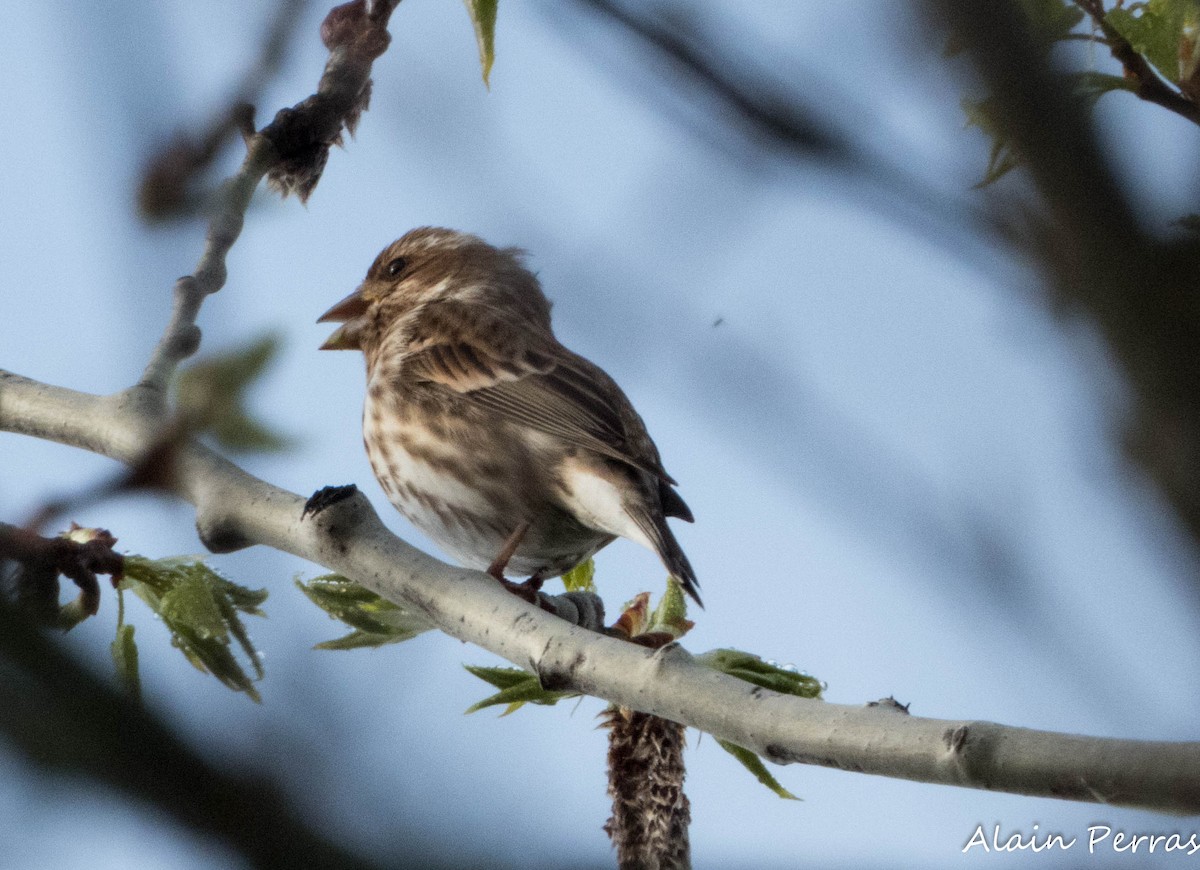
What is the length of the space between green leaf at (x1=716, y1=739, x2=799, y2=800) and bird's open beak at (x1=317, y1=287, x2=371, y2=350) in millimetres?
3855

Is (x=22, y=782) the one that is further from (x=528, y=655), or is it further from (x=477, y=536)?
(x=477, y=536)

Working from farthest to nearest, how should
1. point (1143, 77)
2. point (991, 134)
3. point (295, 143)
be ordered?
point (295, 143)
point (1143, 77)
point (991, 134)

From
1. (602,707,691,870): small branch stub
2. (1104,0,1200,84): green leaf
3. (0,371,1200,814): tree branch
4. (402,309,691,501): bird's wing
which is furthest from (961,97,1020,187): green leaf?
(402,309,691,501): bird's wing

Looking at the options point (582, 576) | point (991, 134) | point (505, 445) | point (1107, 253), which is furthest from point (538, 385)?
point (1107, 253)

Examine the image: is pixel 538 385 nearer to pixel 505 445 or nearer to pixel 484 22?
pixel 505 445

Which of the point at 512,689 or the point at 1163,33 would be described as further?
the point at 512,689

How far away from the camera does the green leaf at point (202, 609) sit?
133 inches

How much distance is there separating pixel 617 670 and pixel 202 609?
3.75 feet

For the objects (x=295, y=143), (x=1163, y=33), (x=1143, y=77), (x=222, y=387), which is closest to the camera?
(x=222, y=387)

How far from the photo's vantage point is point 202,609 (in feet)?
11.1

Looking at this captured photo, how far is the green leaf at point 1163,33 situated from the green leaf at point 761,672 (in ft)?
5.49

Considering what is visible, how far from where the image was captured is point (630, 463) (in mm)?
5098

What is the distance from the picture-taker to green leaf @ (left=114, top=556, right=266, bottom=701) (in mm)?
3373

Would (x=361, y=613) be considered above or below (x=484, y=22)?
below
